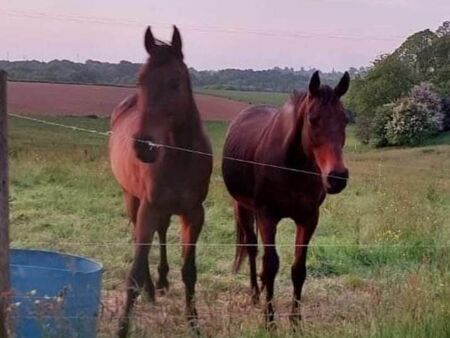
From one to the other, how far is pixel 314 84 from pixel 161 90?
41.3 inches

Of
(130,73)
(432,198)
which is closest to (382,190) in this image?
(432,198)

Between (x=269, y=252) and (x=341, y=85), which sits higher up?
(x=341, y=85)

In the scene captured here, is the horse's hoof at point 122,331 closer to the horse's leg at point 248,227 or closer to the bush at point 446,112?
the horse's leg at point 248,227

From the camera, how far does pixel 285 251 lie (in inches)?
343

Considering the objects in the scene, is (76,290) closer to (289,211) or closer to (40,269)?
(40,269)

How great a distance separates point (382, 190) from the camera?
13.4m

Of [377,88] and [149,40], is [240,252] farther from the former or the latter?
[377,88]

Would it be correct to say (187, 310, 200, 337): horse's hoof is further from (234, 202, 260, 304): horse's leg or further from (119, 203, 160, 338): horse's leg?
(234, 202, 260, 304): horse's leg

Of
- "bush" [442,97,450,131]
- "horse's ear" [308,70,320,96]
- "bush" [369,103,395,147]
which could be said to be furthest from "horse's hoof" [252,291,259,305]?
"bush" [442,97,450,131]

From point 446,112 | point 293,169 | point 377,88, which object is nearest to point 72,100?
point 293,169

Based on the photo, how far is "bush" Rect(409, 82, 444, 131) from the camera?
4234cm

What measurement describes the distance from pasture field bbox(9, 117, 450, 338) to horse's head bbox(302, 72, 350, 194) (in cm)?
88

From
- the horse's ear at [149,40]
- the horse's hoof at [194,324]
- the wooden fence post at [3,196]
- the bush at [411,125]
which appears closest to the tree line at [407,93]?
the bush at [411,125]

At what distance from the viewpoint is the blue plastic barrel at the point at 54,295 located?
4.50 m
